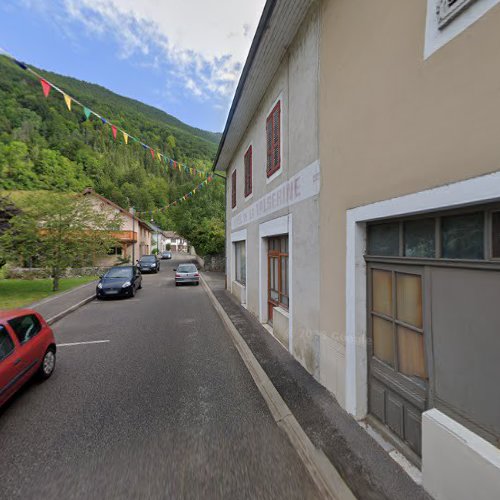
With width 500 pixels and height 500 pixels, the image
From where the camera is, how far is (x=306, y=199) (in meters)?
4.71

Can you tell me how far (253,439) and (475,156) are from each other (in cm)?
354

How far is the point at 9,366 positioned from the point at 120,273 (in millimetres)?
11079

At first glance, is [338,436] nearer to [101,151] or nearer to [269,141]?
[269,141]

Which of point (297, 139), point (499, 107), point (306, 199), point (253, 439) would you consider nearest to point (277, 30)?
point (297, 139)

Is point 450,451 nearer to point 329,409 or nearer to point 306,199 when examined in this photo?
point 329,409

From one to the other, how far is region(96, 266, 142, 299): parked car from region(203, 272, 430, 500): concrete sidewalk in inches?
368

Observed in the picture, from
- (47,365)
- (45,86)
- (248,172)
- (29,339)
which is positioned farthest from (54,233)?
(29,339)

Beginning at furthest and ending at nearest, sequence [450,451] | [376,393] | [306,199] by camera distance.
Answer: [306,199] → [376,393] → [450,451]

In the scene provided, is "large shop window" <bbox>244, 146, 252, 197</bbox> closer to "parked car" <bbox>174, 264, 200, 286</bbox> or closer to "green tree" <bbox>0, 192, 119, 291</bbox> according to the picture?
"parked car" <bbox>174, 264, 200, 286</bbox>

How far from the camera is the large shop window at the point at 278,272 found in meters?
6.42

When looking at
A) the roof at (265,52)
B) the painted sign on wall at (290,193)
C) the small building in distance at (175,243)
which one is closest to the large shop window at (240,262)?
the painted sign on wall at (290,193)

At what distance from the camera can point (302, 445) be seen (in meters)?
3.04

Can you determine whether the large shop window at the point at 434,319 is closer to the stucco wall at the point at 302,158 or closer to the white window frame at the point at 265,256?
the stucco wall at the point at 302,158

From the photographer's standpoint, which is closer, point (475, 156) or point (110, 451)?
point (475, 156)
